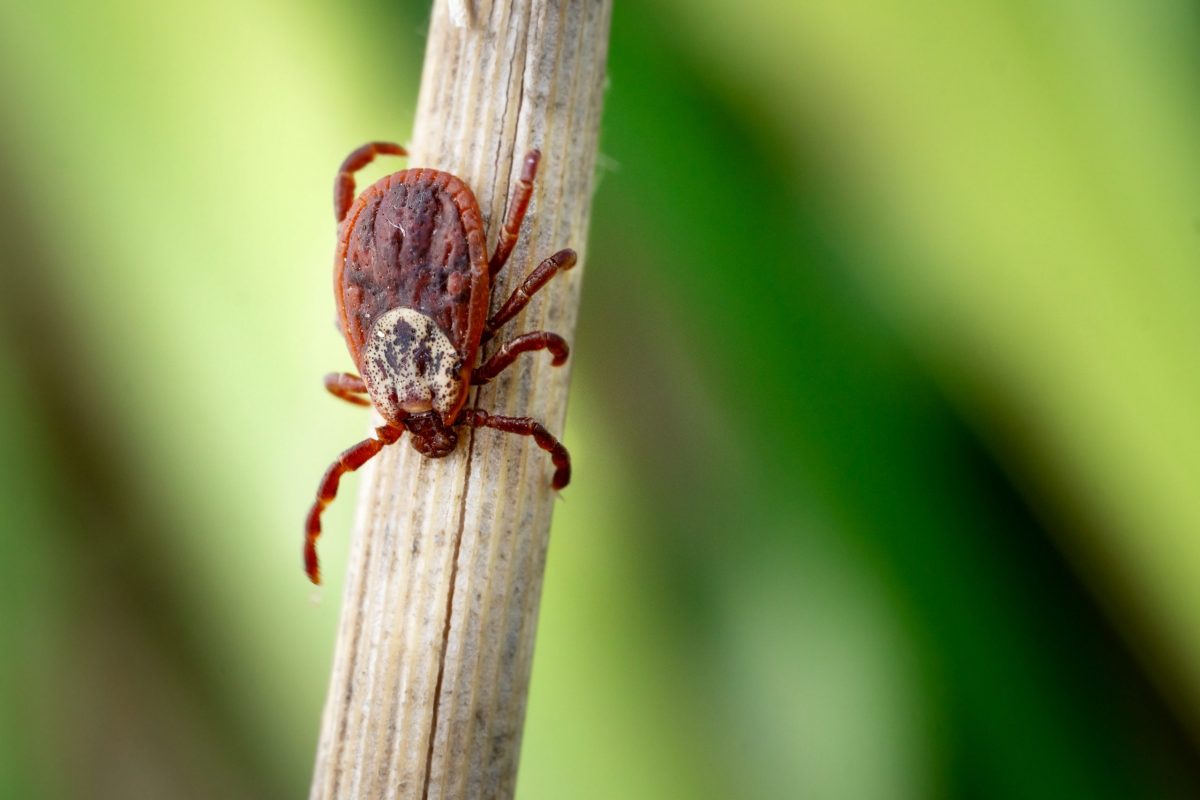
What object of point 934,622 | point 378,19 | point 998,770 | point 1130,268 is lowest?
point 998,770

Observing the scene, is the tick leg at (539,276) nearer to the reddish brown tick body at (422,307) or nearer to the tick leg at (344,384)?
the reddish brown tick body at (422,307)

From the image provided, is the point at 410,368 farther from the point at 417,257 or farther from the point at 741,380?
the point at 741,380

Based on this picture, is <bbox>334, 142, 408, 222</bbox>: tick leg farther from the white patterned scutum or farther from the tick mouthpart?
the tick mouthpart

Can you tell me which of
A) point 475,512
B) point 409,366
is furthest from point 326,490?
point 475,512

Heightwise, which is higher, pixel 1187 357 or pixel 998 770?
pixel 1187 357

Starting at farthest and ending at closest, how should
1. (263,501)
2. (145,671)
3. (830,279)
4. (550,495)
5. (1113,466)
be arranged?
(145,671), (263,501), (830,279), (1113,466), (550,495)

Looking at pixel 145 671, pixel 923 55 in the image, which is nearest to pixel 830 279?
pixel 923 55

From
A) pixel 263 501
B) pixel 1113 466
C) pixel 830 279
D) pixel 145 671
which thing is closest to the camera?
pixel 1113 466

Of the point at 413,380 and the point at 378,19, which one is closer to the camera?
the point at 413,380

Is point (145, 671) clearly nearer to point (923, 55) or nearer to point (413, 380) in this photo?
point (413, 380)

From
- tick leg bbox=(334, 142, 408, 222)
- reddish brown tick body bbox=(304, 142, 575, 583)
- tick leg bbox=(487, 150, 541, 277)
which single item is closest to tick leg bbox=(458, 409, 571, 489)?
reddish brown tick body bbox=(304, 142, 575, 583)
